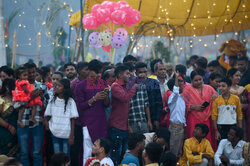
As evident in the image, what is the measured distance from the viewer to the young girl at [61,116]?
555 cm

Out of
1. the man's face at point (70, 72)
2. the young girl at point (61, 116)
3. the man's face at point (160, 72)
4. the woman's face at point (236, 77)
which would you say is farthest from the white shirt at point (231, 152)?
the man's face at point (70, 72)

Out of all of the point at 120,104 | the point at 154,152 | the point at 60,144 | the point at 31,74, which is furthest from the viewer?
the point at 31,74

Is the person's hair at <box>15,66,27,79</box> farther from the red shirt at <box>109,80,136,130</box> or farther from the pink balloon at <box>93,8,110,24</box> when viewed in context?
the pink balloon at <box>93,8,110,24</box>

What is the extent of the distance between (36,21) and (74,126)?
3.42m

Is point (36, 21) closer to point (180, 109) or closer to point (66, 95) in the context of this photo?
point (66, 95)

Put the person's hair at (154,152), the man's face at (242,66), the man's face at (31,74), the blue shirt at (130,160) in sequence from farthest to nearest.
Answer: the man's face at (242,66) → the man's face at (31,74) → the blue shirt at (130,160) → the person's hair at (154,152)

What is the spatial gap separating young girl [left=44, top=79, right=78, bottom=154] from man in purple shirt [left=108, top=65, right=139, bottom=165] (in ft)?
2.06

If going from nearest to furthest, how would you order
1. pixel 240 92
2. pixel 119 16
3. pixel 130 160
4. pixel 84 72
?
pixel 130 160 → pixel 84 72 → pixel 240 92 → pixel 119 16

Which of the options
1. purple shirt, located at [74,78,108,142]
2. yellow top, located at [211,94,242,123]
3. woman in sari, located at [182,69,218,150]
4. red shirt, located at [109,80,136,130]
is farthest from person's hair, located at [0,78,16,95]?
yellow top, located at [211,94,242,123]

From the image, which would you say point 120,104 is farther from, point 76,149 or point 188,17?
point 188,17

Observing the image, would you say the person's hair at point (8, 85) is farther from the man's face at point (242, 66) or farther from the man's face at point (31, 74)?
the man's face at point (242, 66)

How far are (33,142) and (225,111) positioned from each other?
3.18 meters

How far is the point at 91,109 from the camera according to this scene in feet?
18.6

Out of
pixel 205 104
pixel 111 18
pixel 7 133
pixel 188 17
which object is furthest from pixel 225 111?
pixel 188 17
